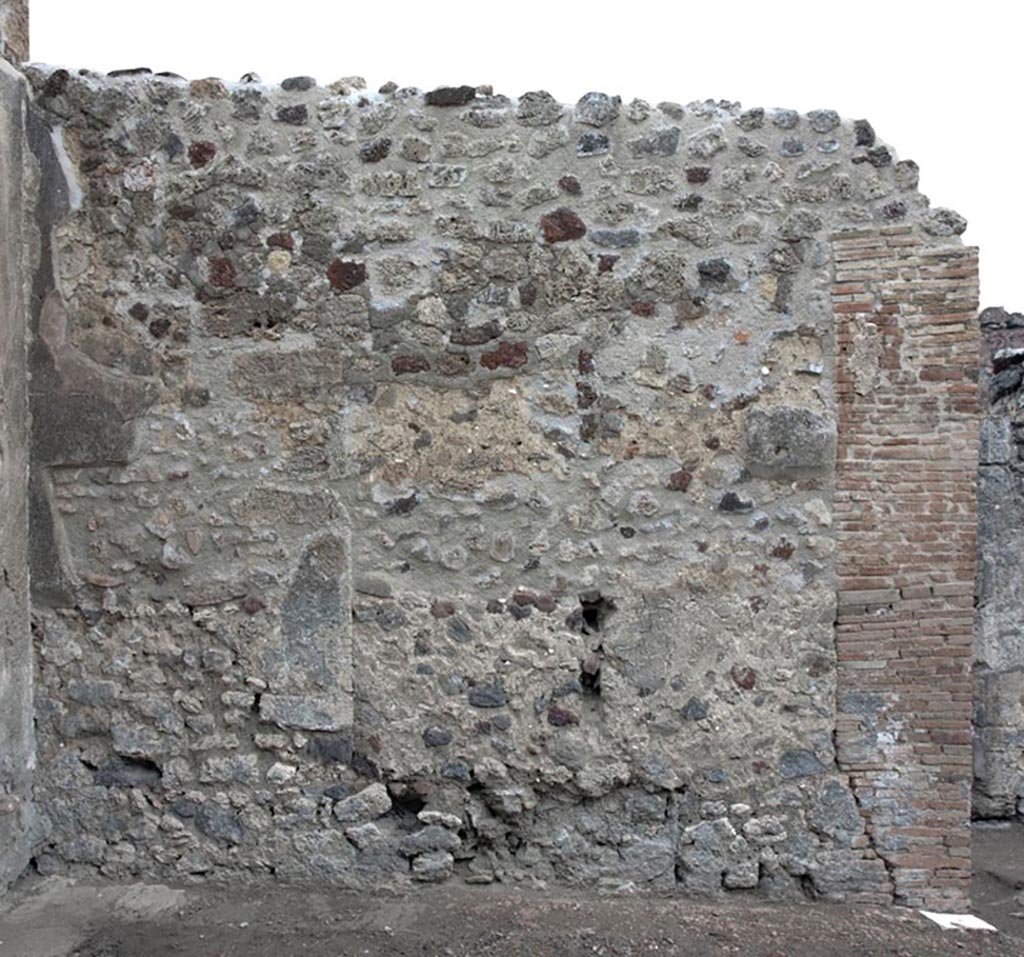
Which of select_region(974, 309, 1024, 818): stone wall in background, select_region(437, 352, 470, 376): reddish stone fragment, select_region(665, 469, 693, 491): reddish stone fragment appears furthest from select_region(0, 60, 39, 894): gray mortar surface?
select_region(974, 309, 1024, 818): stone wall in background

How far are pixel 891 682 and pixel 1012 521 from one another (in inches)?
112

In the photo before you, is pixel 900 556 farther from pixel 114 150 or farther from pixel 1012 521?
pixel 114 150

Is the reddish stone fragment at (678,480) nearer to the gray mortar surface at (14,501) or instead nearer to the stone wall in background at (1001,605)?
the gray mortar surface at (14,501)

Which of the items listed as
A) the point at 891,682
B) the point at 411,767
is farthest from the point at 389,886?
the point at 891,682

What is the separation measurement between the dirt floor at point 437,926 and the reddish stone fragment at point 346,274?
8.00ft

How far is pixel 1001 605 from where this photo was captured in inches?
255

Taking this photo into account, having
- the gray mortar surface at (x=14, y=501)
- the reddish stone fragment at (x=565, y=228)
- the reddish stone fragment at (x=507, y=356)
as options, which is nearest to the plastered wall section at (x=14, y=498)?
the gray mortar surface at (x=14, y=501)

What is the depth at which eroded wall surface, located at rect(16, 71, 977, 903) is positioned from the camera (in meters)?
4.14

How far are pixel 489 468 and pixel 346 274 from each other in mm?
973

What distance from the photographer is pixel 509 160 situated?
4164 mm

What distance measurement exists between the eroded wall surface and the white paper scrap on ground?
113mm

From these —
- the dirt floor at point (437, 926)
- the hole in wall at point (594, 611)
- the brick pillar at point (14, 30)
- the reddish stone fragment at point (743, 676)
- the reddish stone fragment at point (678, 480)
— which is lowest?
the dirt floor at point (437, 926)

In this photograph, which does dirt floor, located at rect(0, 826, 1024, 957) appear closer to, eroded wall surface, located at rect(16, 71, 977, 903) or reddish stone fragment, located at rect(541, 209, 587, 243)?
eroded wall surface, located at rect(16, 71, 977, 903)

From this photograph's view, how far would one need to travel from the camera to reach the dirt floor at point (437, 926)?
368cm
